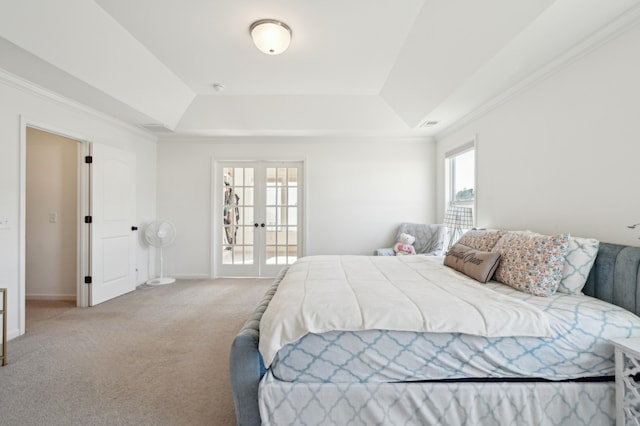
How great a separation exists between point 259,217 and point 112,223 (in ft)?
6.47

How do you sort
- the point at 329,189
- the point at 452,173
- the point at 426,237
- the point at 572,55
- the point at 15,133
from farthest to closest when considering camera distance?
the point at 329,189 < the point at 452,173 < the point at 426,237 < the point at 15,133 < the point at 572,55

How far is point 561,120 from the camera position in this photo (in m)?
2.23

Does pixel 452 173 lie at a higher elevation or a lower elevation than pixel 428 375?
higher

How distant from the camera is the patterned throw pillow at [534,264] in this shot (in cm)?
175

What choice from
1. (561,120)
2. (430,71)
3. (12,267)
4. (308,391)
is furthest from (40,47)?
(561,120)

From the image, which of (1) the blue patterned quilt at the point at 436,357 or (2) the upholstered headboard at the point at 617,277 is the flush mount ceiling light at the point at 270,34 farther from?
(2) the upholstered headboard at the point at 617,277

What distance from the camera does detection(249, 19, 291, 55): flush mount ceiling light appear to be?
230cm

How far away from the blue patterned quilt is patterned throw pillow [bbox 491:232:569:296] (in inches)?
16.1

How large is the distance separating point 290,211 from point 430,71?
113 inches

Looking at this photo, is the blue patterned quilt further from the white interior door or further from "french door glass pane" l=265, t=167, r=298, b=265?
"french door glass pane" l=265, t=167, r=298, b=265

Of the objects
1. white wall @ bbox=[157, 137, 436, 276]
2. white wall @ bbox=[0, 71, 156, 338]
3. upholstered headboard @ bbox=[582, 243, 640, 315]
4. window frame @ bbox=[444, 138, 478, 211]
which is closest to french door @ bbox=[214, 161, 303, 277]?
white wall @ bbox=[157, 137, 436, 276]

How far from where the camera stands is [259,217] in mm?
4711

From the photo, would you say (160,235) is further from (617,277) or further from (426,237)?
(617,277)

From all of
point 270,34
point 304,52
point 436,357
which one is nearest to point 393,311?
point 436,357
